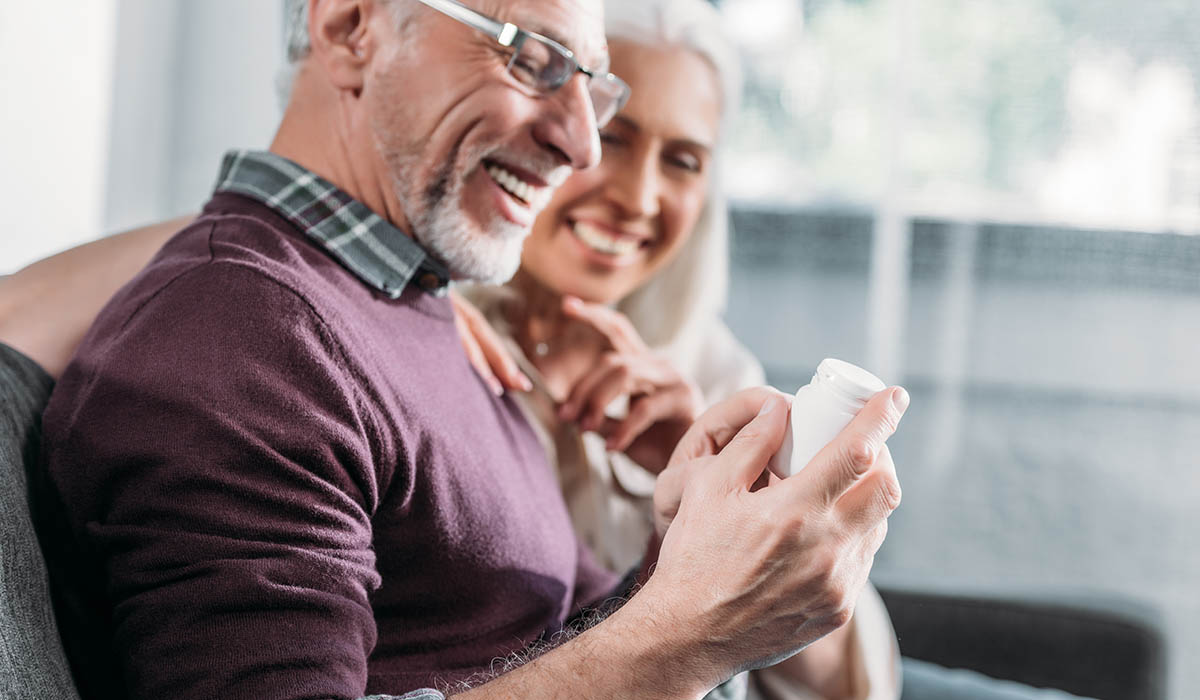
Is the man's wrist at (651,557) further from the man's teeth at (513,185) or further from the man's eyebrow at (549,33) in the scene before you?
the man's eyebrow at (549,33)

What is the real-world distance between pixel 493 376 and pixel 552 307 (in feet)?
1.06

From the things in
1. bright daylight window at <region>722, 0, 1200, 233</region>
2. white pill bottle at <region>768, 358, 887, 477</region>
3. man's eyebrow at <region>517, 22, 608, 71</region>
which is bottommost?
white pill bottle at <region>768, 358, 887, 477</region>

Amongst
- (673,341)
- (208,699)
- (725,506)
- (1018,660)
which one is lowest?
(1018,660)

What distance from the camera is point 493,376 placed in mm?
1261

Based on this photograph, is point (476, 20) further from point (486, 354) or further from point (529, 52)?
point (486, 354)

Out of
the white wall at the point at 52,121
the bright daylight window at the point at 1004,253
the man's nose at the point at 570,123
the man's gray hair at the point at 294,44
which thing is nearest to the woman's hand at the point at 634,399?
the man's nose at the point at 570,123

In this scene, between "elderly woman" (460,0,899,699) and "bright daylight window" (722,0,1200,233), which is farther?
"bright daylight window" (722,0,1200,233)

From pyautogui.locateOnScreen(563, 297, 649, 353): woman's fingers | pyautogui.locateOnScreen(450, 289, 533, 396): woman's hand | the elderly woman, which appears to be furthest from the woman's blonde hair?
pyautogui.locateOnScreen(450, 289, 533, 396): woman's hand

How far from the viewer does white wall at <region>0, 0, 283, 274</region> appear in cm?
153

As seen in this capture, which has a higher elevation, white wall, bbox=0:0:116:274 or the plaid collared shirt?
white wall, bbox=0:0:116:274

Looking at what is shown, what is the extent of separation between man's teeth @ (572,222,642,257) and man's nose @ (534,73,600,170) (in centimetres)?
38

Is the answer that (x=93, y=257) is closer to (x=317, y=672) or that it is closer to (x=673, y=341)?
(x=317, y=672)

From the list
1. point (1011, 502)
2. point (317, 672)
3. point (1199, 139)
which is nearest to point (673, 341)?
point (317, 672)

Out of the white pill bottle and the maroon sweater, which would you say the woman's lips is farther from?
the white pill bottle
